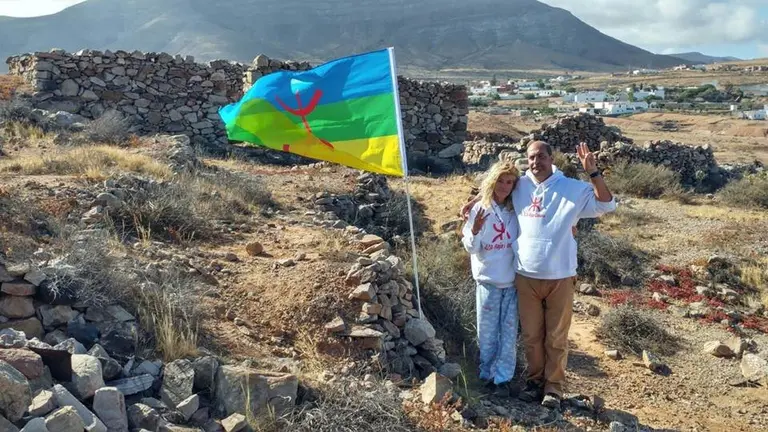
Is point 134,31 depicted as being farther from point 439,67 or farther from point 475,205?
point 475,205

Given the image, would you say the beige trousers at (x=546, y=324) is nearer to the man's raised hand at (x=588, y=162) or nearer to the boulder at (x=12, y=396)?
the man's raised hand at (x=588, y=162)

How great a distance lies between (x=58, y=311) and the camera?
428 cm


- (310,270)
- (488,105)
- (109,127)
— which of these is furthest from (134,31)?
(310,270)

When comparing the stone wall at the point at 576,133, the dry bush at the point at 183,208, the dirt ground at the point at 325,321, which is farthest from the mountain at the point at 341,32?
the dry bush at the point at 183,208

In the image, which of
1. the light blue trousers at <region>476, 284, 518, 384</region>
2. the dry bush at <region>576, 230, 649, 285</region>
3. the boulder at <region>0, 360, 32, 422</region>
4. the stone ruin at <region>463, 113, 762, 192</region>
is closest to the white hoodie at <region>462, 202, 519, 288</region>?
the light blue trousers at <region>476, 284, 518, 384</region>

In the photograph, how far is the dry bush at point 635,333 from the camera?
6941mm

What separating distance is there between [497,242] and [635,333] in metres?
3.14

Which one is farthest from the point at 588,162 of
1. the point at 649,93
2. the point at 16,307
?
the point at 649,93

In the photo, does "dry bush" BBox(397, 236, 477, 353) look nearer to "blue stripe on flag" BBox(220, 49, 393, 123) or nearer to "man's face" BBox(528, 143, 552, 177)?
"man's face" BBox(528, 143, 552, 177)

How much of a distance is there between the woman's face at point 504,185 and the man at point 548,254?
5 cm

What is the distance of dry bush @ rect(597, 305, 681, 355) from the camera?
22.8 ft

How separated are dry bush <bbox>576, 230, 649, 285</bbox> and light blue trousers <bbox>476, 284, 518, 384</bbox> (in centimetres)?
464

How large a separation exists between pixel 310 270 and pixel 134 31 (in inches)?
4690

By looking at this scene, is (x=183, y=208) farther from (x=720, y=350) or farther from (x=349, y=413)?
(x=720, y=350)
